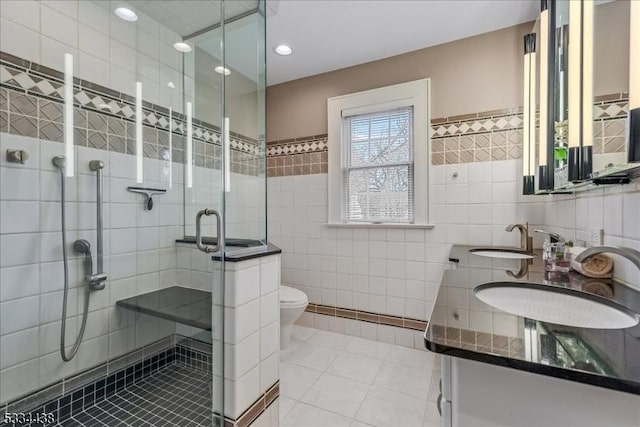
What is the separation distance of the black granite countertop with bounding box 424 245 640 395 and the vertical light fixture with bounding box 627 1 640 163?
17.0 inches

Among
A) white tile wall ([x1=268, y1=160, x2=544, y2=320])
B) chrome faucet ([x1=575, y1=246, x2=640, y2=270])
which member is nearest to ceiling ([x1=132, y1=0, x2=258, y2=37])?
white tile wall ([x1=268, y1=160, x2=544, y2=320])

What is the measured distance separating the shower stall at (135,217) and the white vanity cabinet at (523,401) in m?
0.89

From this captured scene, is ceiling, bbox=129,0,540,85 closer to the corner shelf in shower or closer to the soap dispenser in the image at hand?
the corner shelf in shower

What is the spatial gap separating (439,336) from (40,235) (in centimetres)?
178

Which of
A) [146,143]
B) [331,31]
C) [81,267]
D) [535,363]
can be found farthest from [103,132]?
[535,363]

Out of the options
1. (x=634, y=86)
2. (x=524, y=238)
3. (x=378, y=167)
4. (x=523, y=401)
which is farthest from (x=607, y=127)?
(x=378, y=167)

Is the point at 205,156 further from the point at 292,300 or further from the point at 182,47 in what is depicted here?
the point at 292,300

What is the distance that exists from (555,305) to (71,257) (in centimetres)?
217

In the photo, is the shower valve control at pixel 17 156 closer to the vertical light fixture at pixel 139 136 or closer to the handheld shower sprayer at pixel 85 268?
the handheld shower sprayer at pixel 85 268

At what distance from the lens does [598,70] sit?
3.27 ft

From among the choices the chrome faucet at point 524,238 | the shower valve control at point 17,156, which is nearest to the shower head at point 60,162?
the shower valve control at point 17,156

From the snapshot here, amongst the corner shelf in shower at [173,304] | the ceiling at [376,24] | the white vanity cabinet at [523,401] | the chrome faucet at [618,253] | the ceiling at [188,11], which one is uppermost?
the ceiling at [376,24]

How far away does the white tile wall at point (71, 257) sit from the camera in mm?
1302

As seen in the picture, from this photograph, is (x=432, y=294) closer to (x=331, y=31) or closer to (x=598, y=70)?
(x=598, y=70)
